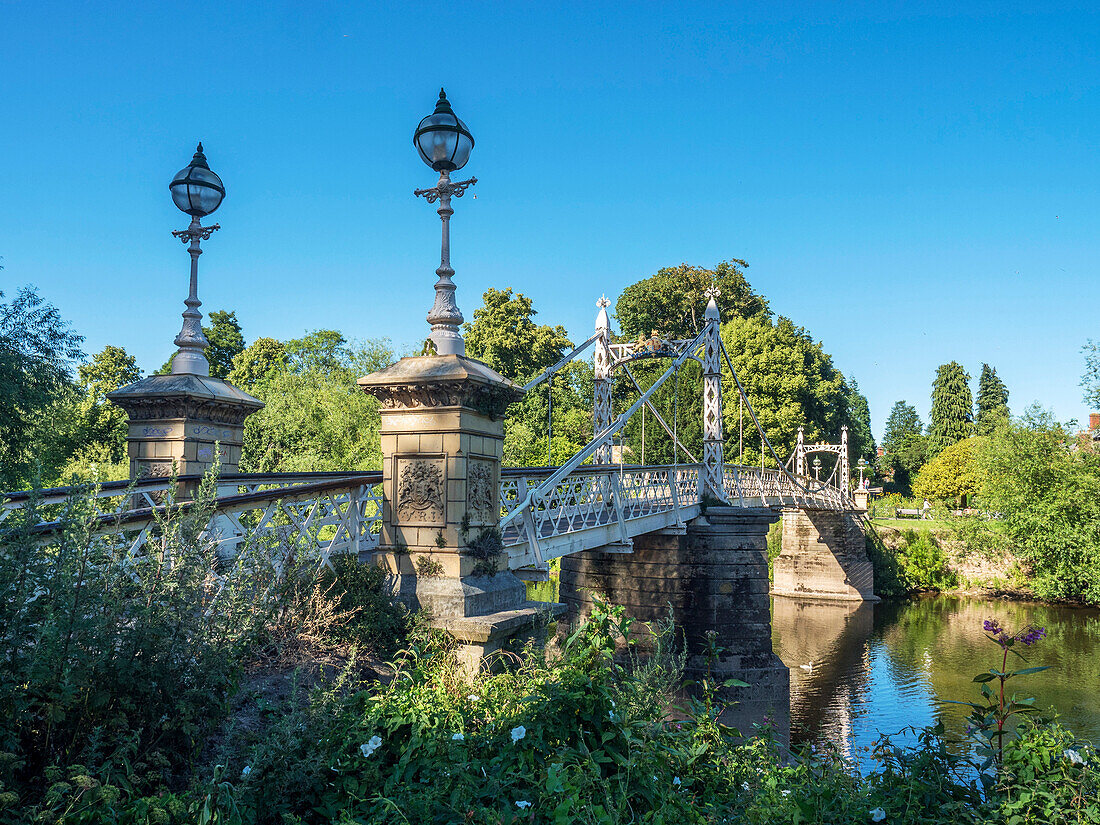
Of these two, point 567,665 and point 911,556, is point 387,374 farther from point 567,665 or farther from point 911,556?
point 911,556

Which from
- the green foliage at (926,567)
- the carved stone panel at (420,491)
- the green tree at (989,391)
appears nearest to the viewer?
the carved stone panel at (420,491)

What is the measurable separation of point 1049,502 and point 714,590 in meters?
18.1

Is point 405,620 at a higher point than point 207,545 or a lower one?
lower

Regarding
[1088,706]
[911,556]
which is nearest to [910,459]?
[911,556]

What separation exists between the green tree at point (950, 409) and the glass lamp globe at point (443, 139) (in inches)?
2154

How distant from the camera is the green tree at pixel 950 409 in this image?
179 ft

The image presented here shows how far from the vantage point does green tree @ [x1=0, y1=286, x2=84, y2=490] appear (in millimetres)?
10070

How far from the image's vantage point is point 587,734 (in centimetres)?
347

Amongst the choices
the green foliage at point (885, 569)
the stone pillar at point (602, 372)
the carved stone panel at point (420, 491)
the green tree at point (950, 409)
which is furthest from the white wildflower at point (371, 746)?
the green tree at point (950, 409)

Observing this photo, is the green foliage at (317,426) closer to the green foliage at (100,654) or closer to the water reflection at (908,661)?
the water reflection at (908,661)

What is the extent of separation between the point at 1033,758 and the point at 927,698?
15.0 metres

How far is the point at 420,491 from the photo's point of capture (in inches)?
235

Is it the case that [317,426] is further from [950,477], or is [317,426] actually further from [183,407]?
[950,477]

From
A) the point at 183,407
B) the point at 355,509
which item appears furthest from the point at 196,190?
the point at 355,509
